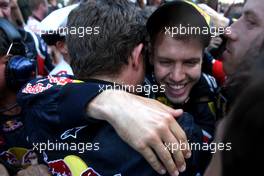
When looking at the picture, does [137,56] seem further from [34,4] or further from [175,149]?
[34,4]

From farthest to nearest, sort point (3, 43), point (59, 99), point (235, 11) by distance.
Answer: point (235, 11) < point (3, 43) < point (59, 99)

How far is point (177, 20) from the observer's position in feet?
4.07

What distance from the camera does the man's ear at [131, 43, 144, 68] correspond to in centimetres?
103

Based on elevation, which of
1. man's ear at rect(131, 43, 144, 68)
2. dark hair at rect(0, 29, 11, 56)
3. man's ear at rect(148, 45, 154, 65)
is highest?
man's ear at rect(131, 43, 144, 68)

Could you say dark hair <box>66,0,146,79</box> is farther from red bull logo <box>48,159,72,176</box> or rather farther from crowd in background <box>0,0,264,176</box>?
red bull logo <box>48,159,72,176</box>

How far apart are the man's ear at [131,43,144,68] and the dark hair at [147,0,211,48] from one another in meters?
0.17

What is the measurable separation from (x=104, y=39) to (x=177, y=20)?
346 millimetres

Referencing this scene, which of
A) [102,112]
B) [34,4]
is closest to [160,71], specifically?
[102,112]

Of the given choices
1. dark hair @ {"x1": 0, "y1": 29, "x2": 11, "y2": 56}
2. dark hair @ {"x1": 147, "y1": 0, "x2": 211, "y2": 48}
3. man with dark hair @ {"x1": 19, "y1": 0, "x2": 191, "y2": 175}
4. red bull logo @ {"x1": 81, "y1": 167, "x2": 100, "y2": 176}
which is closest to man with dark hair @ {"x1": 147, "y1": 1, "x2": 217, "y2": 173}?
dark hair @ {"x1": 147, "y1": 0, "x2": 211, "y2": 48}

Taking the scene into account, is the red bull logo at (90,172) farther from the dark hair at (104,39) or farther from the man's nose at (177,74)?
the man's nose at (177,74)

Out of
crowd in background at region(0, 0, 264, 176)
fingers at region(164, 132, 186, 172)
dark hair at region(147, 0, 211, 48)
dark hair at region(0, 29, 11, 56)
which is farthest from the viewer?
dark hair at region(0, 29, 11, 56)

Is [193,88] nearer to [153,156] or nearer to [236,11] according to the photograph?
[153,156]

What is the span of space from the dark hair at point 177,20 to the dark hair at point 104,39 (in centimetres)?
15

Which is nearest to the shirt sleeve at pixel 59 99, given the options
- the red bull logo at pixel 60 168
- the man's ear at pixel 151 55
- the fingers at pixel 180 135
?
the red bull logo at pixel 60 168
